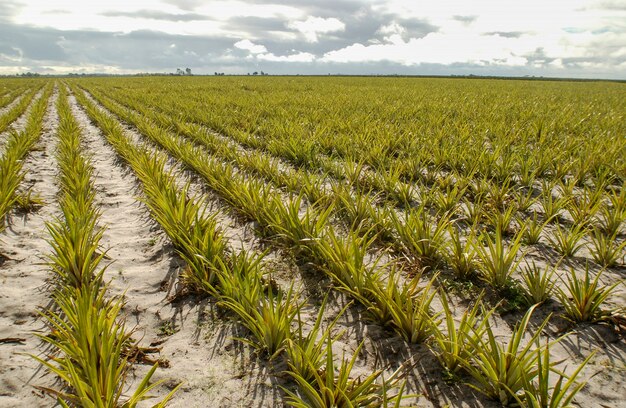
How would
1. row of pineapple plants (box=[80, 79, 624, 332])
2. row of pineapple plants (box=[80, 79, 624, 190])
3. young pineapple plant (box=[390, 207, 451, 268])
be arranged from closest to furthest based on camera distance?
1. row of pineapple plants (box=[80, 79, 624, 332])
2. young pineapple plant (box=[390, 207, 451, 268])
3. row of pineapple plants (box=[80, 79, 624, 190])

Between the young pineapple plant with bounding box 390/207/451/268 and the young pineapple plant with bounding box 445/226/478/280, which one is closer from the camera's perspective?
the young pineapple plant with bounding box 445/226/478/280

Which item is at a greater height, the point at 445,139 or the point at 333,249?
the point at 445,139

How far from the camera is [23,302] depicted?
2.36 m

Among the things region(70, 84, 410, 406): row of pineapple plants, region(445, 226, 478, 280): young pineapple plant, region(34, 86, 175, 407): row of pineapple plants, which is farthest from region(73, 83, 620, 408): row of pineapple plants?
region(34, 86, 175, 407): row of pineapple plants

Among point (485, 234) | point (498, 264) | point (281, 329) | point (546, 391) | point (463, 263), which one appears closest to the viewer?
point (546, 391)

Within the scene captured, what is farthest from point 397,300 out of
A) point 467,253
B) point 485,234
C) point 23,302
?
point 23,302

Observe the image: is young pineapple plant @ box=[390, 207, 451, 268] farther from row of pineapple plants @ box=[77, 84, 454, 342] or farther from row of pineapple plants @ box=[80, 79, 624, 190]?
row of pineapple plants @ box=[80, 79, 624, 190]

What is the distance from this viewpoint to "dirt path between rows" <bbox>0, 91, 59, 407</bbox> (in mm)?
1706

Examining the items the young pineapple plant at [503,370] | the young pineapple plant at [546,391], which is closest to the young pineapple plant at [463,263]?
the young pineapple plant at [503,370]

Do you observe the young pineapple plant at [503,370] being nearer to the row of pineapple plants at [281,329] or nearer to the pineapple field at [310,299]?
the pineapple field at [310,299]

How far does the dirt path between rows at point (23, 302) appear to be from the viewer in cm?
171

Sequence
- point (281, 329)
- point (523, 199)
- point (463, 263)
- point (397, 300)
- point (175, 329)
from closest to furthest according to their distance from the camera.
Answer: point (281, 329) < point (397, 300) < point (175, 329) < point (463, 263) < point (523, 199)

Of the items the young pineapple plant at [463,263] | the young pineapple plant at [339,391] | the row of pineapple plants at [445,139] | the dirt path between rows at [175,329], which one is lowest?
the dirt path between rows at [175,329]

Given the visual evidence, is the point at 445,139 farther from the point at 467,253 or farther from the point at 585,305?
the point at 585,305
